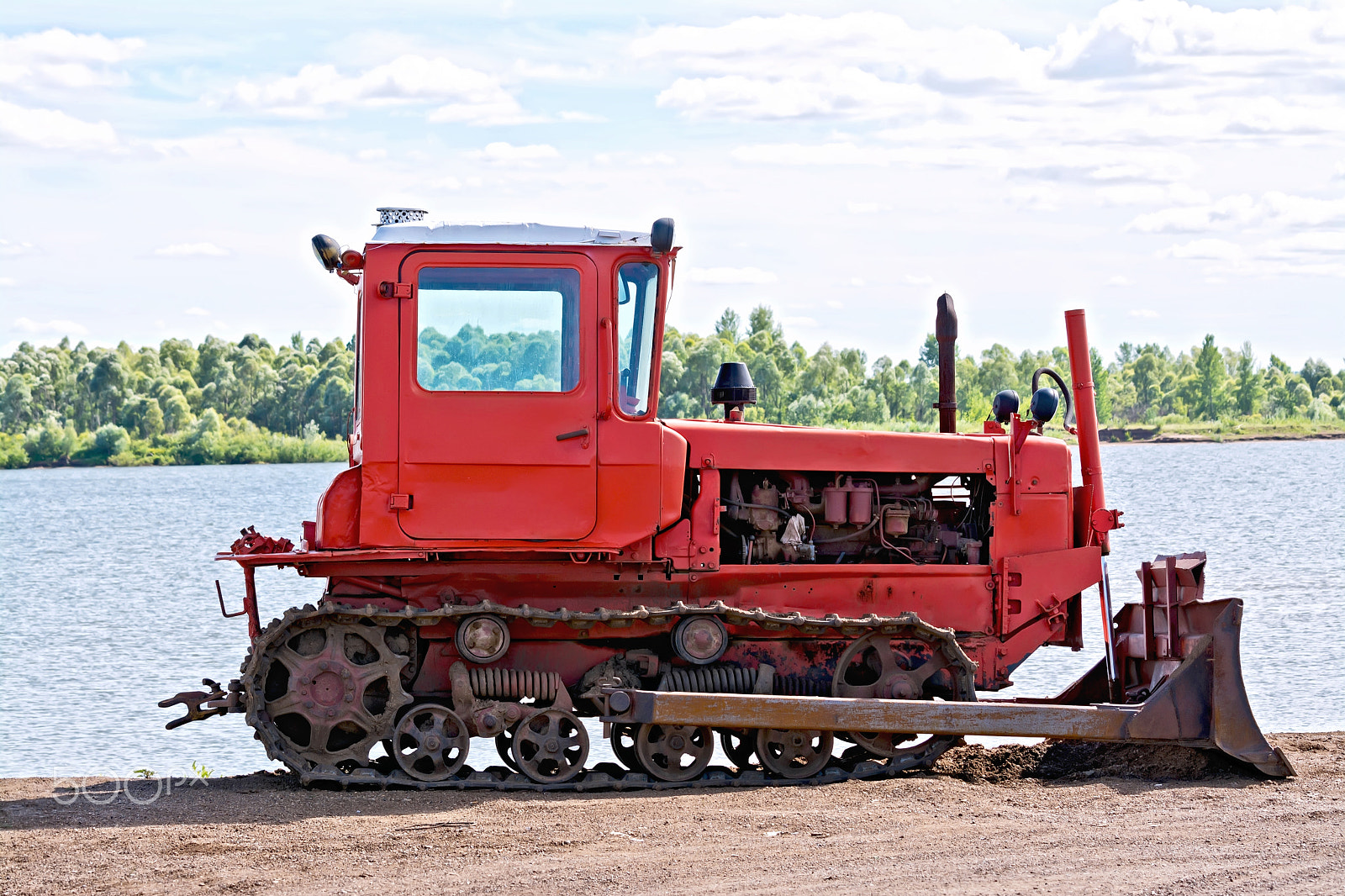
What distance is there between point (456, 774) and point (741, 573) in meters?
2.09

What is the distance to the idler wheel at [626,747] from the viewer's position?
28.7 ft

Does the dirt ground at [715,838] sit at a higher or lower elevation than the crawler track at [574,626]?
lower

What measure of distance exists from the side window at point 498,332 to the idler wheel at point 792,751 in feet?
7.88

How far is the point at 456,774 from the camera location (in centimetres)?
862

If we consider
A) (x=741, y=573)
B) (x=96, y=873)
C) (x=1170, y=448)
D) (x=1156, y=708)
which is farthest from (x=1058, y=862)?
(x=1170, y=448)

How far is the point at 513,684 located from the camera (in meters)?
8.69

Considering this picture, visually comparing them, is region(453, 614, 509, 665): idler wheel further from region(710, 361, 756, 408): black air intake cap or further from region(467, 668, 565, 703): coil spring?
region(710, 361, 756, 408): black air intake cap

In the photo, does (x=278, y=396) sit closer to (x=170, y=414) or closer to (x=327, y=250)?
(x=170, y=414)

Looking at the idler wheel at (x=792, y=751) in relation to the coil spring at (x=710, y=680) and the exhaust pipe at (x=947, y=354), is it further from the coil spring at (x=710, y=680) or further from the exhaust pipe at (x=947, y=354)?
the exhaust pipe at (x=947, y=354)

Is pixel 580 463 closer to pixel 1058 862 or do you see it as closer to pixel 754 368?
pixel 1058 862

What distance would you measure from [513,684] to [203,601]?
65.4 feet

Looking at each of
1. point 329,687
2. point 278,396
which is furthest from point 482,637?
point 278,396

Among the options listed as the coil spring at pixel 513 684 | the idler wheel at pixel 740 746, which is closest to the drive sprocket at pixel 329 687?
the coil spring at pixel 513 684

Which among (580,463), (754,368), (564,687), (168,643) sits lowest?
(168,643)
